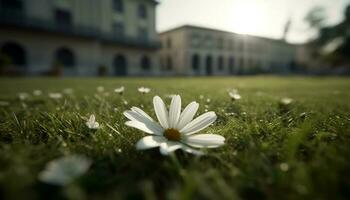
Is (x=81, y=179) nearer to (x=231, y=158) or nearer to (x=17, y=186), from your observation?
(x=17, y=186)

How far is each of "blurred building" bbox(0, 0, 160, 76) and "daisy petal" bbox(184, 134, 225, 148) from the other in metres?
15.6

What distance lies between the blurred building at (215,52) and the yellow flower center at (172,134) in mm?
27514

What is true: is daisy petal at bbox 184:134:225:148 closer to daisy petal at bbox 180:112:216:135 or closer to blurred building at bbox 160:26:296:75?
daisy petal at bbox 180:112:216:135

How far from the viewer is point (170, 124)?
2.35 ft

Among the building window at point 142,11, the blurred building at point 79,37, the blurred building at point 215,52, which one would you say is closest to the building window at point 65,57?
the blurred building at point 79,37

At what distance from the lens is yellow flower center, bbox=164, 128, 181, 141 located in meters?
0.66

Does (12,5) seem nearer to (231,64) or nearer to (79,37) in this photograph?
(79,37)

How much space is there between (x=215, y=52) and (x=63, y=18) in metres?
23.9

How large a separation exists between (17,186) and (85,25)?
75.0 ft

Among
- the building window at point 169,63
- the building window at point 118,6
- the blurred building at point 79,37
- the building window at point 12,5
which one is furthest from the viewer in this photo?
the building window at point 169,63

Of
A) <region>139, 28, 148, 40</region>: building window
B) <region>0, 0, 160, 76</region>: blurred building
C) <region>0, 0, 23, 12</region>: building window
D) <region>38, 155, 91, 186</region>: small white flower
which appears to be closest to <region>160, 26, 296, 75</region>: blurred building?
<region>139, 28, 148, 40</region>: building window

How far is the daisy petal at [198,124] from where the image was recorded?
0.69 metres

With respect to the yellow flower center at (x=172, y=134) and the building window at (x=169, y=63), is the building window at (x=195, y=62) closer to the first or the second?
the building window at (x=169, y=63)

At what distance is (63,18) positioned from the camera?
19.7 metres
